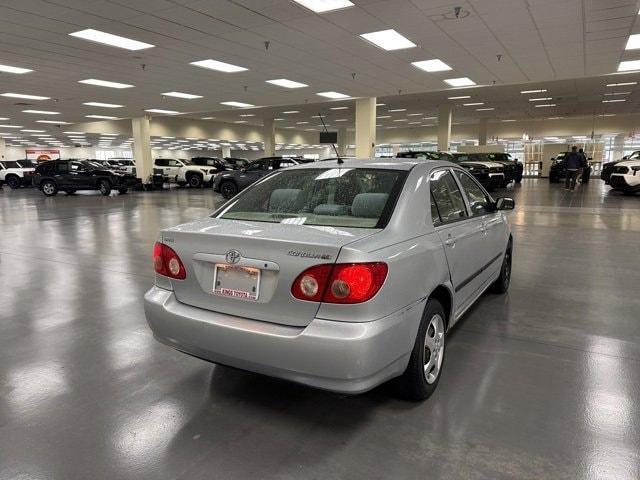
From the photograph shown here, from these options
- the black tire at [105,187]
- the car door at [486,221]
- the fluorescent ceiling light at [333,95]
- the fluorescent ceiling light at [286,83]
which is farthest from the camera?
the black tire at [105,187]

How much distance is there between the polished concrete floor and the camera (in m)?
2.02

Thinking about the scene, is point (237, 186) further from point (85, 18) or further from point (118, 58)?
point (85, 18)

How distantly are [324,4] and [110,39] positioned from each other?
4677mm

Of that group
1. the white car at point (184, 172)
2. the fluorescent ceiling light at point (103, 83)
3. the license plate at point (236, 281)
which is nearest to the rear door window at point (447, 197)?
the license plate at point (236, 281)

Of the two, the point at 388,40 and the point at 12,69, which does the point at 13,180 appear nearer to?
the point at 12,69

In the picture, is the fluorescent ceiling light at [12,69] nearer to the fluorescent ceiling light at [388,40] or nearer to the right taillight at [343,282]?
the fluorescent ceiling light at [388,40]

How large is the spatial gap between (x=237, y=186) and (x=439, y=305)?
15.0 m

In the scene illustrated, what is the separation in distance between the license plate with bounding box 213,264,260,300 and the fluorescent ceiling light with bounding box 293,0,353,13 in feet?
21.1

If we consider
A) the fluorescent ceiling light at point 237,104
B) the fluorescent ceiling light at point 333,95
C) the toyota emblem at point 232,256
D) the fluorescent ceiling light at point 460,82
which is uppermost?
the fluorescent ceiling light at point 237,104

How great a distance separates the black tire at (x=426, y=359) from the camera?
2.40 meters

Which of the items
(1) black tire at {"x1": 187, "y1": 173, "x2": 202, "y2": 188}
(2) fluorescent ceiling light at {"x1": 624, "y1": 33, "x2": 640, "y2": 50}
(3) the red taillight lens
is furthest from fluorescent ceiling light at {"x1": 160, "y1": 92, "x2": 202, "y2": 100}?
(3) the red taillight lens

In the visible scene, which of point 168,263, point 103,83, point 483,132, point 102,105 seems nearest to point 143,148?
point 102,105

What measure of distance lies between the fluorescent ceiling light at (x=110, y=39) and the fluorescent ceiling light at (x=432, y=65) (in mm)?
6732

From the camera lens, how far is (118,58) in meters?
10.9
